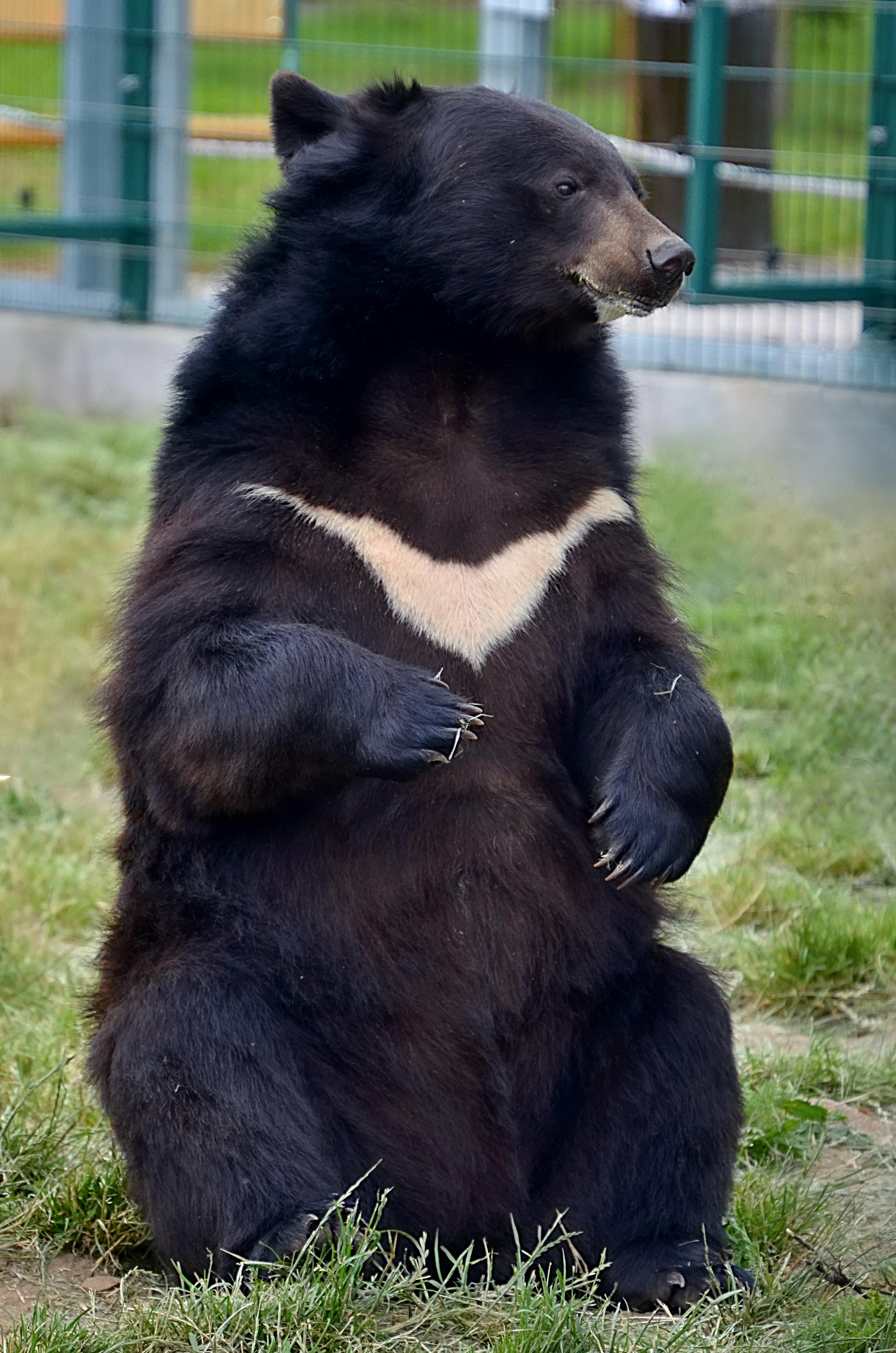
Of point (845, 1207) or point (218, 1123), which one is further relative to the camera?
point (845, 1207)

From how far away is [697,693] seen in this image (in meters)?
3.27

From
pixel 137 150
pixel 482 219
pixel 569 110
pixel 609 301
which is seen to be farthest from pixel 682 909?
pixel 137 150

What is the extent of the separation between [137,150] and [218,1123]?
8427mm

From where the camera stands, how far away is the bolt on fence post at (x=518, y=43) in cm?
927

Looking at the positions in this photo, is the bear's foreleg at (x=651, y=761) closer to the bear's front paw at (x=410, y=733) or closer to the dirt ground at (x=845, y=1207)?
the bear's front paw at (x=410, y=733)

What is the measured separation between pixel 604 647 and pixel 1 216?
27.0ft

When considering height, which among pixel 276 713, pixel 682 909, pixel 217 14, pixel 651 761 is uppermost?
pixel 217 14

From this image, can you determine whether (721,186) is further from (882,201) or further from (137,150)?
(137,150)

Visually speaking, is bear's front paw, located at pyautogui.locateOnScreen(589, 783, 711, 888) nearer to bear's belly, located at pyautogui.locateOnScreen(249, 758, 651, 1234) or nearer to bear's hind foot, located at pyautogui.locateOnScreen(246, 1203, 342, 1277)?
bear's belly, located at pyautogui.locateOnScreen(249, 758, 651, 1234)

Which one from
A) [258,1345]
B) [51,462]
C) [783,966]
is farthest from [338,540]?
[51,462]

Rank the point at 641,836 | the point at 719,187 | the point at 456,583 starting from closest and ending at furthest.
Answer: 1. the point at 641,836
2. the point at 456,583
3. the point at 719,187

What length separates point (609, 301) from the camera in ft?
11.1

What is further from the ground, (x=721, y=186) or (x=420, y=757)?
(x=721, y=186)

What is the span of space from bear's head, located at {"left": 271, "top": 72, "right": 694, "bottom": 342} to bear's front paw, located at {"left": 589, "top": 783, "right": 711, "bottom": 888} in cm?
85
